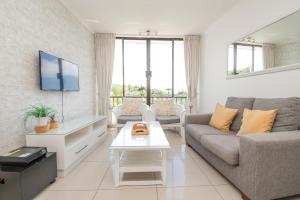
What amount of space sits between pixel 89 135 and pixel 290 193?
2.50 metres

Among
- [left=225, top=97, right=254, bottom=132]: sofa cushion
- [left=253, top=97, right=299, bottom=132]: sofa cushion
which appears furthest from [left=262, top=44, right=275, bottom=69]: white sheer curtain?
[left=253, top=97, right=299, bottom=132]: sofa cushion

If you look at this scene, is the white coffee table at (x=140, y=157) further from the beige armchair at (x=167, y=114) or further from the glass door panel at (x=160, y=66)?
the glass door panel at (x=160, y=66)

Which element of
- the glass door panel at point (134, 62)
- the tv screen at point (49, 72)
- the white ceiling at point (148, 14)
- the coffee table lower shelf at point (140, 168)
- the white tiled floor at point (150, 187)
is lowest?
the white tiled floor at point (150, 187)

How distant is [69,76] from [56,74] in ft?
1.40

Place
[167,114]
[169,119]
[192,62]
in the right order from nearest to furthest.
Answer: [169,119] → [167,114] → [192,62]

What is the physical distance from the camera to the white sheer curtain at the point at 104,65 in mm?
4746

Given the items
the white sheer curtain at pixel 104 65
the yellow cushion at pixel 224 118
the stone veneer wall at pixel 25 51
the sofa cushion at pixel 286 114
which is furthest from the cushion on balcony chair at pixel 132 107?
the sofa cushion at pixel 286 114

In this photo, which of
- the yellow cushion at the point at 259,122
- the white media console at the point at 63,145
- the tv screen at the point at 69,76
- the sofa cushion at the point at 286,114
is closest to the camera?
the sofa cushion at the point at 286,114

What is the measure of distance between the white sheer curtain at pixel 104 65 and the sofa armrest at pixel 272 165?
3.88m

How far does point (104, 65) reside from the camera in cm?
480

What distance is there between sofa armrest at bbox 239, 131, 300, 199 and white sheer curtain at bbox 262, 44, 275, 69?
48.0 inches

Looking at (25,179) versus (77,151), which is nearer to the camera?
(25,179)

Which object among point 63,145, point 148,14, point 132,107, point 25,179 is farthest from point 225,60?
point 25,179

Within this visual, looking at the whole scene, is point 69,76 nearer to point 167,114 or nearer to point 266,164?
point 167,114
